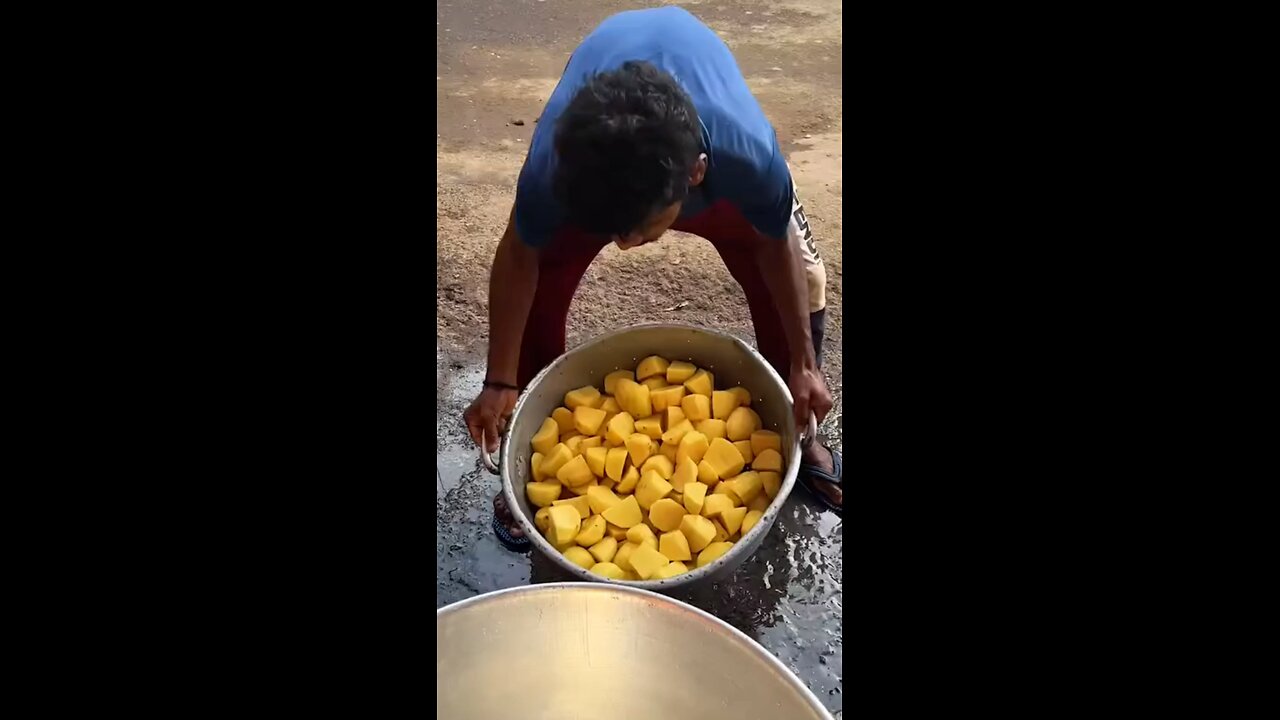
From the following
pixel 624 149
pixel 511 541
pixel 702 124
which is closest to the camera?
pixel 624 149

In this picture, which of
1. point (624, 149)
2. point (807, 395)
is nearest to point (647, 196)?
point (624, 149)

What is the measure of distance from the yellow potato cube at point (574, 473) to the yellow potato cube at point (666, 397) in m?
0.22

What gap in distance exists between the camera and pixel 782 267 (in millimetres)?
1965

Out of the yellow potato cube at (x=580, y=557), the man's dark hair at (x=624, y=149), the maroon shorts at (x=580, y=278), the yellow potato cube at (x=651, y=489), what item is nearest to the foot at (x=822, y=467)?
the maroon shorts at (x=580, y=278)

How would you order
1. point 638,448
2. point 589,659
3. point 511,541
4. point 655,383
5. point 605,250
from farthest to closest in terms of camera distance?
1. point 605,250
2. point 511,541
3. point 655,383
4. point 638,448
5. point 589,659

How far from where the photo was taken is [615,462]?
202 centimetres

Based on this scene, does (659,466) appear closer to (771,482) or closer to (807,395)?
(771,482)

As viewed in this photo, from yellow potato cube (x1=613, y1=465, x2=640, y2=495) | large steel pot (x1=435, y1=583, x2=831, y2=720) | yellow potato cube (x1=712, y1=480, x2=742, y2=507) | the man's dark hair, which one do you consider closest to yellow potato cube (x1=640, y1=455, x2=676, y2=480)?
yellow potato cube (x1=613, y1=465, x2=640, y2=495)

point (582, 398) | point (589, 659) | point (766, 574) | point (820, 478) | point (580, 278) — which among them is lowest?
point (766, 574)

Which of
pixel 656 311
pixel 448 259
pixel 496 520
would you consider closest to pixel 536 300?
pixel 496 520

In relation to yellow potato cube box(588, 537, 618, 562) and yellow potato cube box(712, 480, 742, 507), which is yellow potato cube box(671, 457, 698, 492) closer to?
yellow potato cube box(712, 480, 742, 507)

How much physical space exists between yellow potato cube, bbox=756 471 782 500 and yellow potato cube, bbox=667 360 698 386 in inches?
11.7

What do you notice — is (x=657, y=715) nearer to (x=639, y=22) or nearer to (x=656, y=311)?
(x=639, y=22)

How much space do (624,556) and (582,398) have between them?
0.40 meters
